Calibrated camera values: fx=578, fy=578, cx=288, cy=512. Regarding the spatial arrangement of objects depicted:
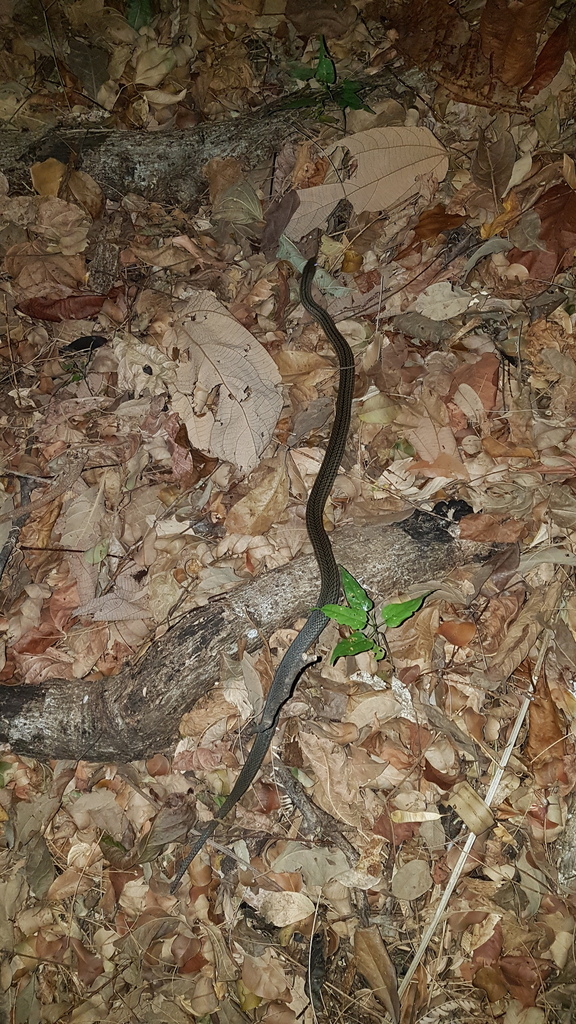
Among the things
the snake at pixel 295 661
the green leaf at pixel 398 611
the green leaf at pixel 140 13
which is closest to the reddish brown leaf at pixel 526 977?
the snake at pixel 295 661

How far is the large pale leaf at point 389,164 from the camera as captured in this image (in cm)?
345

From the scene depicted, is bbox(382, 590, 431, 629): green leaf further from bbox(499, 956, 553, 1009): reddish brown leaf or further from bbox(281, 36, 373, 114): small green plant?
bbox(281, 36, 373, 114): small green plant

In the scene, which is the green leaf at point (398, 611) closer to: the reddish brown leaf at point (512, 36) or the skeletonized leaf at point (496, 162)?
the skeletonized leaf at point (496, 162)

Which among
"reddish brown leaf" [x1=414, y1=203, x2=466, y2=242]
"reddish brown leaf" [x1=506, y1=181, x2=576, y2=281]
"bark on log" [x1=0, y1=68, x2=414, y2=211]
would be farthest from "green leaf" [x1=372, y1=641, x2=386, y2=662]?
"bark on log" [x1=0, y1=68, x2=414, y2=211]

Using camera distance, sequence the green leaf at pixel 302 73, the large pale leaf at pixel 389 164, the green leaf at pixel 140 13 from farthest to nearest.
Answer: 1. the green leaf at pixel 140 13
2. the green leaf at pixel 302 73
3. the large pale leaf at pixel 389 164

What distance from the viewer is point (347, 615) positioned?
2537mm

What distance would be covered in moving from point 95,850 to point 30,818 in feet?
1.22

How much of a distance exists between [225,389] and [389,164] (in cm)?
171

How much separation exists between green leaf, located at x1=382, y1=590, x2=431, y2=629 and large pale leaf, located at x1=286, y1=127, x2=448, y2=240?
2457 mm

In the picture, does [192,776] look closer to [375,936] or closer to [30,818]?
[30,818]

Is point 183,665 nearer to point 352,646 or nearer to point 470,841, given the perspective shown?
point 352,646

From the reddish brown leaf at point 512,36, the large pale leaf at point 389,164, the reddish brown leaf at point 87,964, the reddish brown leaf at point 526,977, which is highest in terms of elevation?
the reddish brown leaf at point 512,36

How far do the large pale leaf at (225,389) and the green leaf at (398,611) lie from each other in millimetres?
1092

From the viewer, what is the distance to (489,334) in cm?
315
